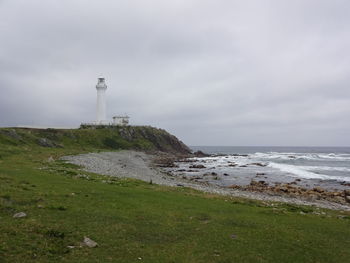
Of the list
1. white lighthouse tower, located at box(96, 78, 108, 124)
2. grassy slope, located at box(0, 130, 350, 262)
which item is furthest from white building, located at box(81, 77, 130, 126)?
grassy slope, located at box(0, 130, 350, 262)

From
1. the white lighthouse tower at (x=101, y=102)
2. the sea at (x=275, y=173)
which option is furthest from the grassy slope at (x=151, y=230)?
the white lighthouse tower at (x=101, y=102)

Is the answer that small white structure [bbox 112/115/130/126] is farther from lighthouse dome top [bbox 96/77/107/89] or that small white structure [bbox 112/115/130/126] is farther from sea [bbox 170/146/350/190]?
sea [bbox 170/146/350/190]

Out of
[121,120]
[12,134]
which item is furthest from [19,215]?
[121,120]

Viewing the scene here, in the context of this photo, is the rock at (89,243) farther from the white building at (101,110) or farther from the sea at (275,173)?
the white building at (101,110)

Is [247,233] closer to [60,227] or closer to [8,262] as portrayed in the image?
[60,227]

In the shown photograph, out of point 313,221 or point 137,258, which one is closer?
point 137,258

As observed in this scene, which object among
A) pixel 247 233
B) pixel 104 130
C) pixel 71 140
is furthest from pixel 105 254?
pixel 104 130

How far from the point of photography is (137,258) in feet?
35.2

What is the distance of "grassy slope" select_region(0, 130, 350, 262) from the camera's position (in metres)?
11.0

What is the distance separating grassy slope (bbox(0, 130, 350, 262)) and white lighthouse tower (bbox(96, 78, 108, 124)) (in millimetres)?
104786

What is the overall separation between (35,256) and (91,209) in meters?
6.65

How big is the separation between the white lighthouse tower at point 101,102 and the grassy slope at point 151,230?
10479cm

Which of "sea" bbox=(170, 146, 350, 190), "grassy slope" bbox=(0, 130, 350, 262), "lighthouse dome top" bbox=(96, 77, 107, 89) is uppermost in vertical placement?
"lighthouse dome top" bbox=(96, 77, 107, 89)

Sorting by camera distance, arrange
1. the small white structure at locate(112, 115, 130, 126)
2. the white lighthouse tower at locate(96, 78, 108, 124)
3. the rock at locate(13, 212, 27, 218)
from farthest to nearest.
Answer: the small white structure at locate(112, 115, 130, 126)
the white lighthouse tower at locate(96, 78, 108, 124)
the rock at locate(13, 212, 27, 218)
